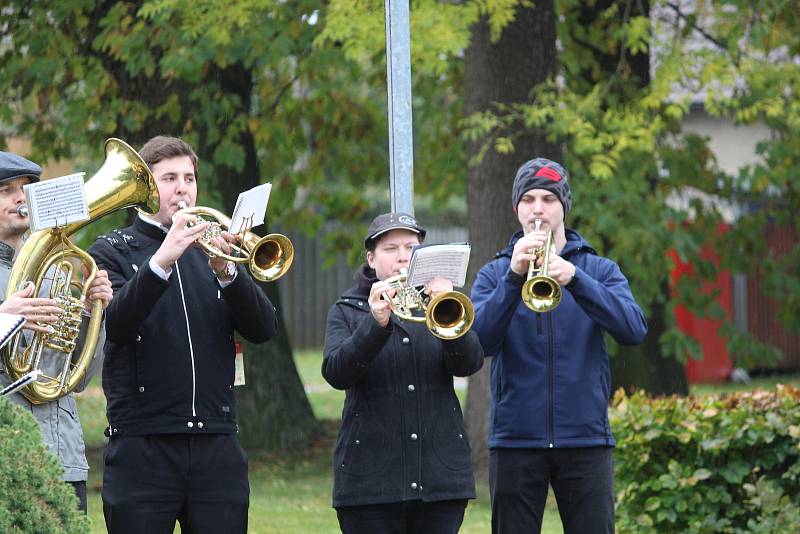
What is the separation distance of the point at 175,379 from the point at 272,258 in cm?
56

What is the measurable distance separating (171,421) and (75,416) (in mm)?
379

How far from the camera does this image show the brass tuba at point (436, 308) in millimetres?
4750

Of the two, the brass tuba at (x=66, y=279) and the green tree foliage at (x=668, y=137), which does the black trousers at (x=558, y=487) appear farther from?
the green tree foliage at (x=668, y=137)

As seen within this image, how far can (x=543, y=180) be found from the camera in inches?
207

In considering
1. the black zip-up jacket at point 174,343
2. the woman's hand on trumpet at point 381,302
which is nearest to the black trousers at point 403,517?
the black zip-up jacket at point 174,343

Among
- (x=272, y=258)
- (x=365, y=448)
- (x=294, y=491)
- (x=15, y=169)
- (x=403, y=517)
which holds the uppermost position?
(x=15, y=169)

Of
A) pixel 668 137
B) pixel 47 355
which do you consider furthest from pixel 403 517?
pixel 668 137

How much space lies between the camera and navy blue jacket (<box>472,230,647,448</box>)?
512 centimetres

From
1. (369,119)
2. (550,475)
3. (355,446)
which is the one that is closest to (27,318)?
(355,446)

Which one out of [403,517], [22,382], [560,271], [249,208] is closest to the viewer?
[22,382]

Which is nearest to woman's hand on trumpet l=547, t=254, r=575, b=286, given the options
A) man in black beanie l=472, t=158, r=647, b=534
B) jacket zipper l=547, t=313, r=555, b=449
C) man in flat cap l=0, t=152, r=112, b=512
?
man in black beanie l=472, t=158, r=647, b=534

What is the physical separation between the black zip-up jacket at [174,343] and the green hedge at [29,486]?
100 centimetres

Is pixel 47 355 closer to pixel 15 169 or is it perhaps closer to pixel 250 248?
pixel 15 169

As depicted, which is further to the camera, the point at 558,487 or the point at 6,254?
A: the point at 558,487
